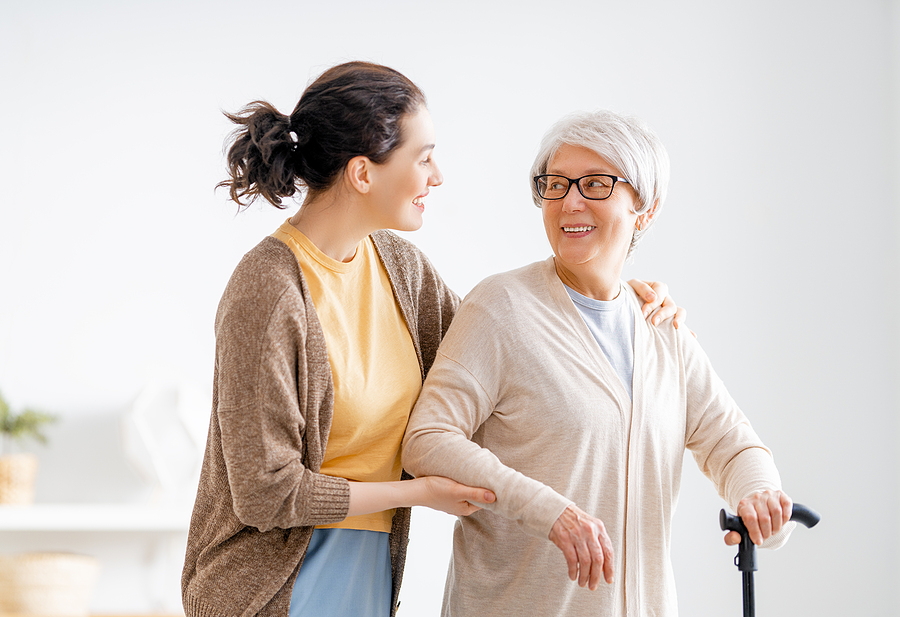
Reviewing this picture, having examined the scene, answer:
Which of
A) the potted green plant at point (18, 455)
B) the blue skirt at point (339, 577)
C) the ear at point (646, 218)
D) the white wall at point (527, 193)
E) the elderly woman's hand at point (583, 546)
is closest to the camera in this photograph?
the elderly woman's hand at point (583, 546)

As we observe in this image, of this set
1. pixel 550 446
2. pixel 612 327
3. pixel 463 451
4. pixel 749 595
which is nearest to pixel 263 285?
pixel 463 451

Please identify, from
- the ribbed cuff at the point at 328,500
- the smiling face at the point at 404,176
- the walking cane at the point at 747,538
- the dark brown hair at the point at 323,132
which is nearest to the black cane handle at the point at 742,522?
the walking cane at the point at 747,538

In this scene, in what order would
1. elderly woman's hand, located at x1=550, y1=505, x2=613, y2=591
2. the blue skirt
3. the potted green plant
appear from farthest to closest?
the potted green plant < the blue skirt < elderly woman's hand, located at x1=550, y1=505, x2=613, y2=591

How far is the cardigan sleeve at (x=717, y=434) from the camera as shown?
4.46ft

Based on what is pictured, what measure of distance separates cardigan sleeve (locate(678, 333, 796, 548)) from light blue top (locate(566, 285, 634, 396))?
13 cm

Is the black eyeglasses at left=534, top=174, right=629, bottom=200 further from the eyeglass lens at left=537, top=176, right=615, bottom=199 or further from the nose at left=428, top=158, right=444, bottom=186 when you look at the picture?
the nose at left=428, top=158, right=444, bottom=186

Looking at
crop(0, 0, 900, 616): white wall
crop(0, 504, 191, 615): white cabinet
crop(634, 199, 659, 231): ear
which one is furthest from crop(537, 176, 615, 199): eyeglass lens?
crop(0, 504, 191, 615): white cabinet

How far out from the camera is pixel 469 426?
128 cm

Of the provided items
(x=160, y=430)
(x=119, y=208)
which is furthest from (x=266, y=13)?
(x=160, y=430)

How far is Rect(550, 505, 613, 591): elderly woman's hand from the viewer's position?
109 cm

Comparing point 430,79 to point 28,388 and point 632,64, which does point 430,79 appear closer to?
point 632,64

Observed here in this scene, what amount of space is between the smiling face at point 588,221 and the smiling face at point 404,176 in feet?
0.81

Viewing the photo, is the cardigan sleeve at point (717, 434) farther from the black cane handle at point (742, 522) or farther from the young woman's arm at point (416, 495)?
the young woman's arm at point (416, 495)

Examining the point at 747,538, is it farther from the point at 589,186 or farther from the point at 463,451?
the point at 589,186
